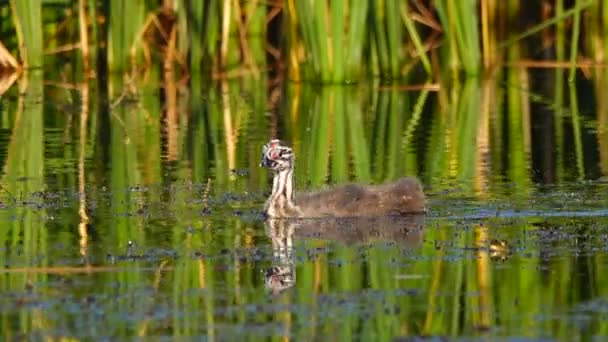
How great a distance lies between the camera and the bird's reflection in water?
970cm

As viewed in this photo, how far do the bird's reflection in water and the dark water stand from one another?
23mm

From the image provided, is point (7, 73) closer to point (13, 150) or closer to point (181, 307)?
point (13, 150)

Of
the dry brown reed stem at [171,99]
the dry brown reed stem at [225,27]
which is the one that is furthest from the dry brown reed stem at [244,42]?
the dry brown reed stem at [171,99]

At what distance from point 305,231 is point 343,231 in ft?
0.79

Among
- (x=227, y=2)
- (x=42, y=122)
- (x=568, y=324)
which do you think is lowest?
(x=568, y=324)

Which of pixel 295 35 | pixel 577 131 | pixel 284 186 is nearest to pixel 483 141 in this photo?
pixel 577 131

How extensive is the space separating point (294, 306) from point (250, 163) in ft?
19.5

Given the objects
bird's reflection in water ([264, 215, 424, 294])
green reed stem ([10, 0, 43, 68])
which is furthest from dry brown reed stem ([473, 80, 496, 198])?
green reed stem ([10, 0, 43, 68])

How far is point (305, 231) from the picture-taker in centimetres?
1040

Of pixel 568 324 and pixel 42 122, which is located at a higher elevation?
pixel 42 122

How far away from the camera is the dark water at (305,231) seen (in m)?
7.77

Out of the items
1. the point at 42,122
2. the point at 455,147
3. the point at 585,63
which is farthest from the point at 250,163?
the point at 585,63

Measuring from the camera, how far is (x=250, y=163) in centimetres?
1388

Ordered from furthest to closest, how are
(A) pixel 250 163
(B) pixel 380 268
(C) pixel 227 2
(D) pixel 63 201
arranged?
(C) pixel 227 2
(A) pixel 250 163
(D) pixel 63 201
(B) pixel 380 268
